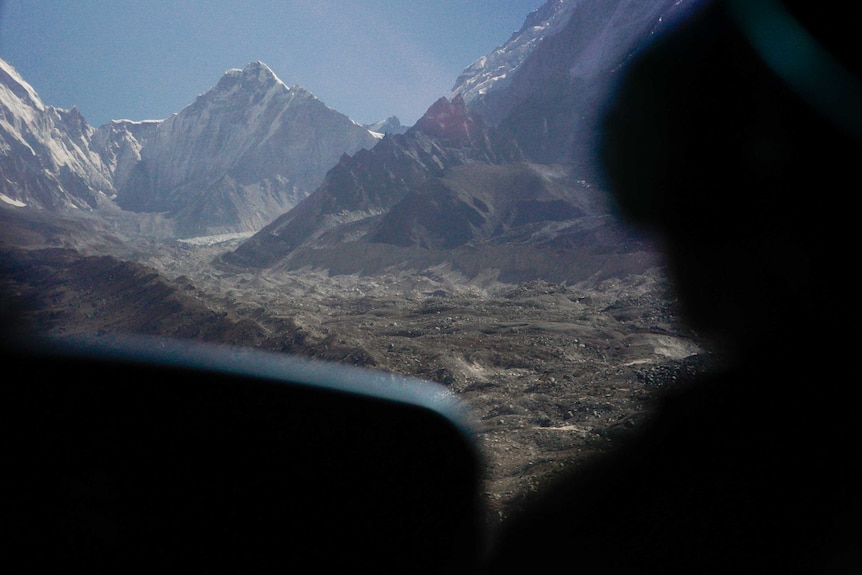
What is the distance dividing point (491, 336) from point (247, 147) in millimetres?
150842

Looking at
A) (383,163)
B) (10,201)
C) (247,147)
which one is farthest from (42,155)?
(383,163)

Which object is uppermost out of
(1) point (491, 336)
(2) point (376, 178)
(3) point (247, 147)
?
(3) point (247, 147)

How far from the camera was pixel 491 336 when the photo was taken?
885 inches

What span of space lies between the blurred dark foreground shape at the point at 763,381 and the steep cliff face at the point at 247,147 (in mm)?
131339

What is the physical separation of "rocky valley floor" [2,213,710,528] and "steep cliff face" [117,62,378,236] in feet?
355

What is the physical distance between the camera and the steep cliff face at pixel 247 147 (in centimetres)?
14625

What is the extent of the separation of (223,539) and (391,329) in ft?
74.2

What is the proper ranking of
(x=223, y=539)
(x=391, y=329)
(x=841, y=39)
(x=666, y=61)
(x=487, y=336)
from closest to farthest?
(x=223, y=539), (x=841, y=39), (x=487, y=336), (x=391, y=329), (x=666, y=61)

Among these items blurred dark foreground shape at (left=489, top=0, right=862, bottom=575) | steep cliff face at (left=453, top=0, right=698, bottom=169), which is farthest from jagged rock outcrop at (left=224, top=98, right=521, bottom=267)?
blurred dark foreground shape at (left=489, top=0, right=862, bottom=575)

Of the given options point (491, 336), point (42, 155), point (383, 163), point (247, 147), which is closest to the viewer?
point (491, 336)

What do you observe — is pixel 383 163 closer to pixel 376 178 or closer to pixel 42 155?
pixel 376 178

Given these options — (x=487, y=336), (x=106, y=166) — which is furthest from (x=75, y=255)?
(x=106, y=166)

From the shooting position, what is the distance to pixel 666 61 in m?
36.8

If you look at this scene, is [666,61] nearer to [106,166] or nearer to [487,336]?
[487,336]
